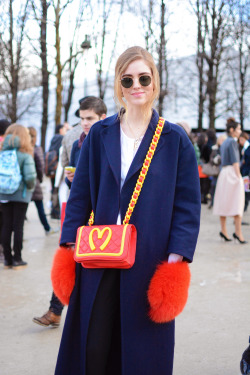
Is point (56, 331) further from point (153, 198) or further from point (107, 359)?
point (153, 198)

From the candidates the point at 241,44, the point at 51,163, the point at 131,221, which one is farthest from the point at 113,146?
the point at 241,44

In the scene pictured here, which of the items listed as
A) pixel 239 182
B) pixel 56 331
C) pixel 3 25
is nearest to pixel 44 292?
pixel 56 331

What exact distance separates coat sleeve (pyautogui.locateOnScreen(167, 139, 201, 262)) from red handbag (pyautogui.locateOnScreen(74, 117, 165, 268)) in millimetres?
178

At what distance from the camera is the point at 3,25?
22500 mm

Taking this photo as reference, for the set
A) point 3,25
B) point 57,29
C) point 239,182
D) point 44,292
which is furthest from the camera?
point 3,25

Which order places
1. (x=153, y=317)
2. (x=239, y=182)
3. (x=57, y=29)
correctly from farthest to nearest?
1. (x=57, y=29)
2. (x=239, y=182)
3. (x=153, y=317)

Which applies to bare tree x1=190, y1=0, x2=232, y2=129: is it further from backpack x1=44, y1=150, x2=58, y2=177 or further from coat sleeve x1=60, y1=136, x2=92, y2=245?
coat sleeve x1=60, y1=136, x2=92, y2=245

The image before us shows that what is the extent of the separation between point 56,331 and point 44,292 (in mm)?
1159

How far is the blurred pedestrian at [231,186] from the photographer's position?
8.71m

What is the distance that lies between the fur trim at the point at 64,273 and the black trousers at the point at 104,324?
0.22 meters

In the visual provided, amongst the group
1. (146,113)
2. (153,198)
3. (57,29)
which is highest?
(57,29)

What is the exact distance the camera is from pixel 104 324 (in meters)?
2.55

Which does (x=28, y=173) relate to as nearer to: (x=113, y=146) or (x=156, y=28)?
(x=113, y=146)

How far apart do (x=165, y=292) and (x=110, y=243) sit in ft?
1.16
